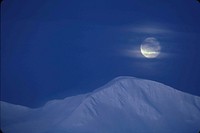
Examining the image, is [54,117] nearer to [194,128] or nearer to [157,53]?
[157,53]

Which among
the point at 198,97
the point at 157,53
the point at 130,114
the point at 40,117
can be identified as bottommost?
the point at 130,114

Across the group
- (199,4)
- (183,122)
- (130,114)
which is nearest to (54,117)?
(130,114)

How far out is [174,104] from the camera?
160 inches

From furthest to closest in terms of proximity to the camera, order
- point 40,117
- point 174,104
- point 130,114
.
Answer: point 130,114
point 174,104
point 40,117

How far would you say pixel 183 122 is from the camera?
168 inches

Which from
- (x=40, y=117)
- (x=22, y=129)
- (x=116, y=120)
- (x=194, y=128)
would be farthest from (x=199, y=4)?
(x=22, y=129)

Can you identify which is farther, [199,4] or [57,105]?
[57,105]

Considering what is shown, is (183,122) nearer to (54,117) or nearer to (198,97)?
(198,97)

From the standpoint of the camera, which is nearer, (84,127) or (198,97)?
(198,97)

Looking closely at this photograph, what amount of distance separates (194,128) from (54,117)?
9.12 ft

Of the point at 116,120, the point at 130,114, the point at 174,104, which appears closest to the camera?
the point at 174,104

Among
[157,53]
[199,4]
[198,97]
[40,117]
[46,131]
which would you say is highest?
[199,4]

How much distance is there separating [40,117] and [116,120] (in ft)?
5.39

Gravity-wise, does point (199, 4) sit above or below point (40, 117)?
above
